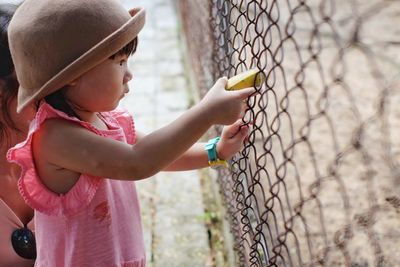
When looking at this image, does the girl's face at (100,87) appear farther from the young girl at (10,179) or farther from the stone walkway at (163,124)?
the stone walkway at (163,124)

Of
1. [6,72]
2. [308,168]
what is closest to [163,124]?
[308,168]

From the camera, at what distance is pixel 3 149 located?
2.04 metres

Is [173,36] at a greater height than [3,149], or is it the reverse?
[173,36]

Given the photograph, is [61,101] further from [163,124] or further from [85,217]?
[163,124]

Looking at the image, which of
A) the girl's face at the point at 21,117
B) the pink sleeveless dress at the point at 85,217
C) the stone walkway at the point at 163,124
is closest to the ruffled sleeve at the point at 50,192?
the pink sleeveless dress at the point at 85,217

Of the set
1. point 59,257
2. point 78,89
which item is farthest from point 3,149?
point 78,89

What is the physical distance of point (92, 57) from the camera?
53.6 inches

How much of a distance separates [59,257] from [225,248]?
1242 millimetres

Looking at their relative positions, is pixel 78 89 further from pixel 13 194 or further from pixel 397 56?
pixel 397 56

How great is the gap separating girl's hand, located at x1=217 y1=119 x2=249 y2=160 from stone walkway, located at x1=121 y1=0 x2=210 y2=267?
1.16 meters

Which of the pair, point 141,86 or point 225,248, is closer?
point 225,248

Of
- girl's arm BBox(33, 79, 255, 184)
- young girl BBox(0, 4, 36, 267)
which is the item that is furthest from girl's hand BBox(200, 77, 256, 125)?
young girl BBox(0, 4, 36, 267)

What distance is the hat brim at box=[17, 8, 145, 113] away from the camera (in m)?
1.36

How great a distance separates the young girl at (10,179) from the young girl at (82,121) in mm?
431
